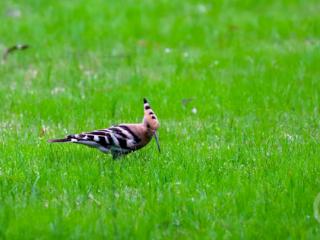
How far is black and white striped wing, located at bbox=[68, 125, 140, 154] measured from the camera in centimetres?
702

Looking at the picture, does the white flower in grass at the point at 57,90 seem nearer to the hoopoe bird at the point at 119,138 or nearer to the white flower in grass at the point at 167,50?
the white flower in grass at the point at 167,50

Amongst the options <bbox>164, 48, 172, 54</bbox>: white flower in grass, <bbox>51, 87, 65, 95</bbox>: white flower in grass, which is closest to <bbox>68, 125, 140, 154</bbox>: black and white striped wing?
<bbox>51, 87, 65, 95</bbox>: white flower in grass

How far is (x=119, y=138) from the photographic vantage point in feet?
23.3

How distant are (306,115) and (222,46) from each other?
3.62 m

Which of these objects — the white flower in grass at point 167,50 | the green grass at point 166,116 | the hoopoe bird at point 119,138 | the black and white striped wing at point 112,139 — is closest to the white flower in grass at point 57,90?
the green grass at point 166,116

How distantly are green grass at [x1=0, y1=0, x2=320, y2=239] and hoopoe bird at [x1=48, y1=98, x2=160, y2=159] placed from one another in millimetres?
143

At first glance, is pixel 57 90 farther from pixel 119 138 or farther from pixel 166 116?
pixel 119 138

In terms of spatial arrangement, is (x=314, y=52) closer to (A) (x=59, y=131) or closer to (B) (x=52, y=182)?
(A) (x=59, y=131)

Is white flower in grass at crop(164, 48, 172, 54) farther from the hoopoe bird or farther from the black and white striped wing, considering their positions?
the black and white striped wing

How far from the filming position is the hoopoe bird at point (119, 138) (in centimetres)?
702

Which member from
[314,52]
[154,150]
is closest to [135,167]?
[154,150]

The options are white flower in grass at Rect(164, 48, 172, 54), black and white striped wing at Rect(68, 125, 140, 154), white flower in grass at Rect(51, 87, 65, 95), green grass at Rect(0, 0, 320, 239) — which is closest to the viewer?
green grass at Rect(0, 0, 320, 239)

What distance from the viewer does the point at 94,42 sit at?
500 inches

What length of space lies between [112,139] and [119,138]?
77 millimetres
